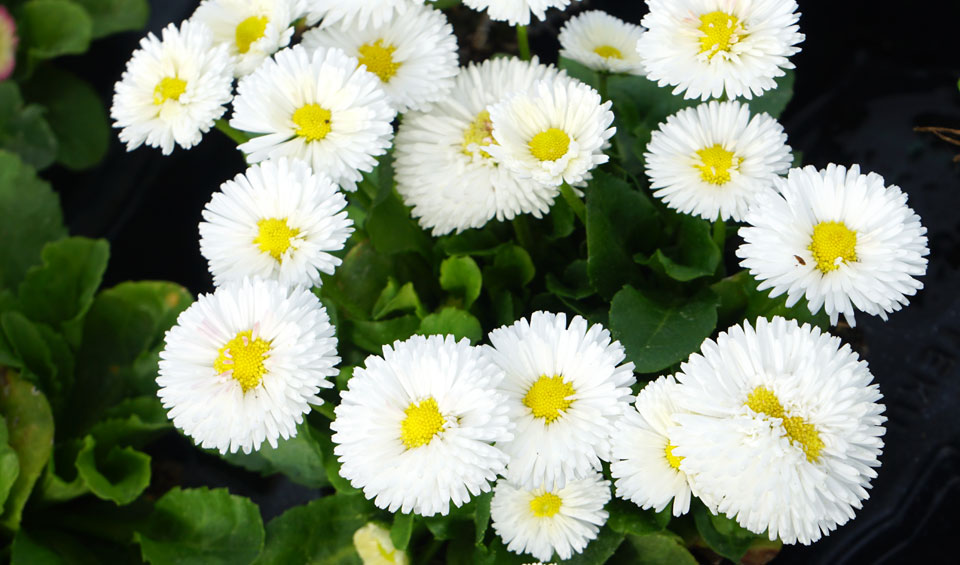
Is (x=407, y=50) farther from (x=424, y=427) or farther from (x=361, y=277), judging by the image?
(x=424, y=427)

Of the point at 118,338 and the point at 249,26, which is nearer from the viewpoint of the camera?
the point at 249,26

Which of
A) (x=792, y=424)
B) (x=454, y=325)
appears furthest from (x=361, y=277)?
(x=792, y=424)

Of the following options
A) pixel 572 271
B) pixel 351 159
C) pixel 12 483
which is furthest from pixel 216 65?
pixel 12 483

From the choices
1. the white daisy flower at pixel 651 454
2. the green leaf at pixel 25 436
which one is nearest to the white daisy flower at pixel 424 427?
the white daisy flower at pixel 651 454

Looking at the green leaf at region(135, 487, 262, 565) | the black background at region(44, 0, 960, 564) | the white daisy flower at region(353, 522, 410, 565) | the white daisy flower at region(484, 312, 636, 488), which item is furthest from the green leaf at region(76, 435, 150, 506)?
the white daisy flower at region(484, 312, 636, 488)

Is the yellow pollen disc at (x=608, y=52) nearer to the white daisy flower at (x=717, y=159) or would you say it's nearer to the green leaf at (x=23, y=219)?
the white daisy flower at (x=717, y=159)

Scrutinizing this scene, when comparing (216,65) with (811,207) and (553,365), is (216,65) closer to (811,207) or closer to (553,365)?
(553,365)
